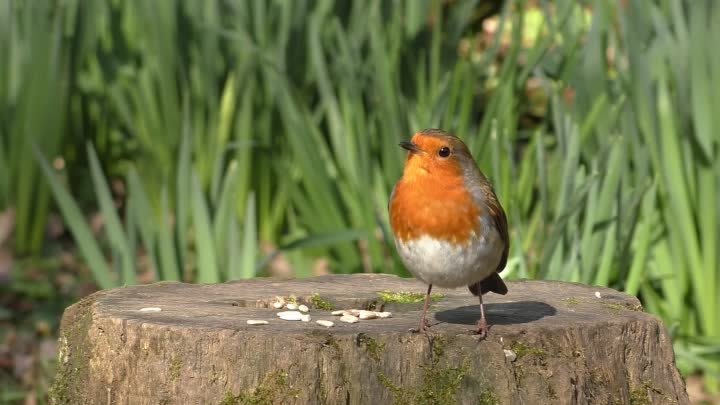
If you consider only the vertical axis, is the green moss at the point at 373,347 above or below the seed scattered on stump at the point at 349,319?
below

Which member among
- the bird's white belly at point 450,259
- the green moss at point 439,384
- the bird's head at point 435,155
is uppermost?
the bird's head at point 435,155

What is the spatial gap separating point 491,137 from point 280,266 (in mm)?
A: 1576

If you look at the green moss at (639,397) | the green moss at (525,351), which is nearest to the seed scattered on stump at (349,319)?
the green moss at (525,351)

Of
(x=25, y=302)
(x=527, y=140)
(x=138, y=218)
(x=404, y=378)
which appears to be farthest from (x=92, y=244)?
(x=527, y=140)

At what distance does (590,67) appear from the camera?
198 inches

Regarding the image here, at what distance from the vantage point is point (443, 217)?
317 centimetres

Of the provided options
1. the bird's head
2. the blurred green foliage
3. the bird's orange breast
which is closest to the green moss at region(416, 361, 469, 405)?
the bird's orange breast

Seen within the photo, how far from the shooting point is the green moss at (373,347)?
122 inches

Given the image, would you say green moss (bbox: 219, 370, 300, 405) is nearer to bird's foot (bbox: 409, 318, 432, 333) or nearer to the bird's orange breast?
bird's foot (bbox: 409, 318, 432, 333)

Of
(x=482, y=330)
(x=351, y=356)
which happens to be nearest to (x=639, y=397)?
(x=482, y=330)

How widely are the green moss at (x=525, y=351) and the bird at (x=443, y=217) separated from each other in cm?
8

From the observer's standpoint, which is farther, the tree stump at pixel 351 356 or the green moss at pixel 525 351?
the green moss at pixel 525 351

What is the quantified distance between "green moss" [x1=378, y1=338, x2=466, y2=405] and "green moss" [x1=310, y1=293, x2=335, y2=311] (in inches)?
21.0

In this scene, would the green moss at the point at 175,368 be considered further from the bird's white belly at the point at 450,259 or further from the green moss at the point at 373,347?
the bird's white belly at the point at 450,259
